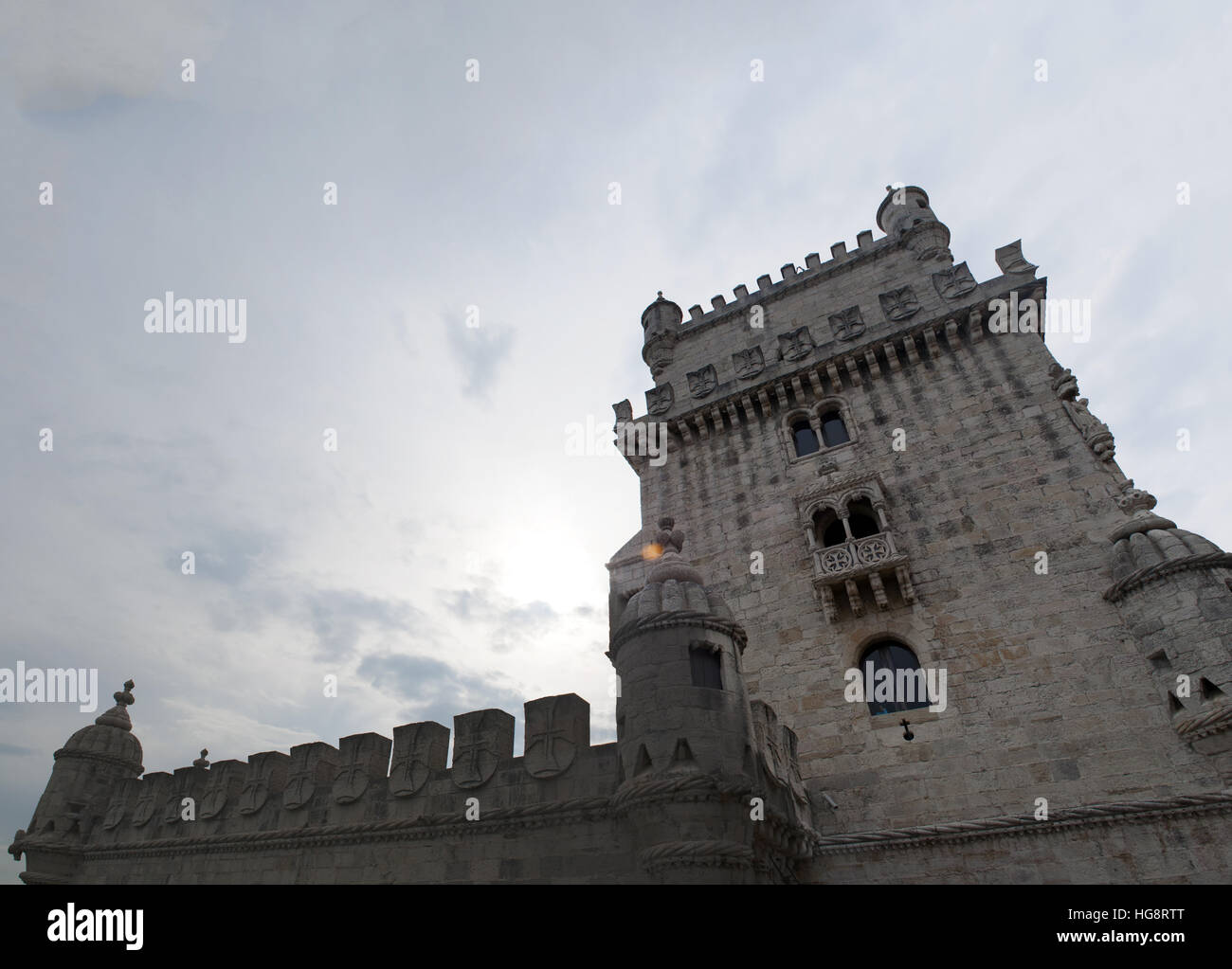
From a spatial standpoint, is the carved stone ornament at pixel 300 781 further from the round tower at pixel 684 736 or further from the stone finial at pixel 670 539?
the stone finial at pixel 670 539

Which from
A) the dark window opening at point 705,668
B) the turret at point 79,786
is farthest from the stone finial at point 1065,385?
the turret at point 79,786

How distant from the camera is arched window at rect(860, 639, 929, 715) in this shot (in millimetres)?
13523

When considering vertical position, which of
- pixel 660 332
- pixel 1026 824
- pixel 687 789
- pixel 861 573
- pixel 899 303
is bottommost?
pixel 1026 824

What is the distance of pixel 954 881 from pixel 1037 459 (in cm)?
949

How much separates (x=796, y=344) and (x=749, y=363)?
5.31 ft

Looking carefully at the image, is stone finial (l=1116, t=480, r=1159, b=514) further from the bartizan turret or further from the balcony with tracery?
the bartizan turret

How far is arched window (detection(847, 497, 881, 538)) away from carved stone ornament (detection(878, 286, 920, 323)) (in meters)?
6.54

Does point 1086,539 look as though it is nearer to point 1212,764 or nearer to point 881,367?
point 1212,764

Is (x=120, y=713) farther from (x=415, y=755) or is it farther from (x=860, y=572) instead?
(x=860, y=572)

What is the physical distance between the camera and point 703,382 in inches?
856

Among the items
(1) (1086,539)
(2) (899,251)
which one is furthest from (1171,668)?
(2) (899,251)

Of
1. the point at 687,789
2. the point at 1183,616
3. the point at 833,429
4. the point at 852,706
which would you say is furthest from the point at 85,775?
the point at 1183,616
